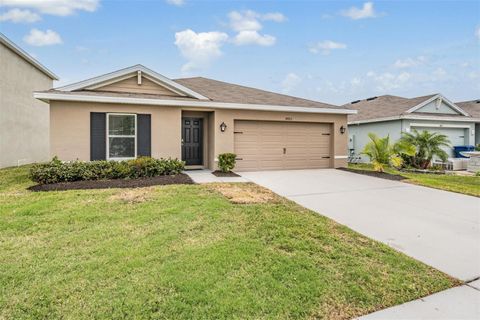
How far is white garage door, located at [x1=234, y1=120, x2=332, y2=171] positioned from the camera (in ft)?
38.9

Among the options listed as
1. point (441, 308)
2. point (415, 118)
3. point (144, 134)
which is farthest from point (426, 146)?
point (441, 308)

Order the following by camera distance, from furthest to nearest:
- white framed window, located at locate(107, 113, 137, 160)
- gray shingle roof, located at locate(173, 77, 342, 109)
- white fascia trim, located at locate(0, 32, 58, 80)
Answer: white fascia trim, located at locate(0, 32, 58, 80), gray shingle roof, located at locate(173, 77, 342, 109), white framed window, located at locate(107, 113, 137, 160)

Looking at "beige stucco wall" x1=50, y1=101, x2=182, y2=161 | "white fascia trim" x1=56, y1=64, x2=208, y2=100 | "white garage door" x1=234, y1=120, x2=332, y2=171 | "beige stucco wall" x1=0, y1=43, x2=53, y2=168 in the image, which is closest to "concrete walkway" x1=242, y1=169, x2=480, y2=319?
"white garage door" x1=234, y1=120, x2=332, y2=171

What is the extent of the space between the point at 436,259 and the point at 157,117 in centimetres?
922

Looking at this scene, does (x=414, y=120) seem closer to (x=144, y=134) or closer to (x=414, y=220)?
(x=414, y=220)

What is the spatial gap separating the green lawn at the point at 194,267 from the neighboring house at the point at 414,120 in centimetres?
1290

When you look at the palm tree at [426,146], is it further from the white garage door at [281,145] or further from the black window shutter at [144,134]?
the black window shutter at [144,134]

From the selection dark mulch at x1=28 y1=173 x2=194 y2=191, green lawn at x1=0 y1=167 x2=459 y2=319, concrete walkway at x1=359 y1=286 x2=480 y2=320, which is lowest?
concrete walkway at x1=359 y1=286 x2=480 y2=320

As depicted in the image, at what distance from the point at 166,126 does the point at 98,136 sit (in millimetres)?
2301

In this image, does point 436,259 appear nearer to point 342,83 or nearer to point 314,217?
point 314,217

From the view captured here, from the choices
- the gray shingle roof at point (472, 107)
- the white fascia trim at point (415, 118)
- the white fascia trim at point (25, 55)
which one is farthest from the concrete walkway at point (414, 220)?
the gray shingle roof at point (472, 107)

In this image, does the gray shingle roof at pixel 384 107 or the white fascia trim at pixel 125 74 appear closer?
the white fascia trim at pixel 125 74

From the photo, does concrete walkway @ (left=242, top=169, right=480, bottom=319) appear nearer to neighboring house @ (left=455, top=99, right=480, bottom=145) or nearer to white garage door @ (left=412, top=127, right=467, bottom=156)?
white garage door @ (left=412, top=127, right=467, bottom=156)

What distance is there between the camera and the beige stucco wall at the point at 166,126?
376 inches
